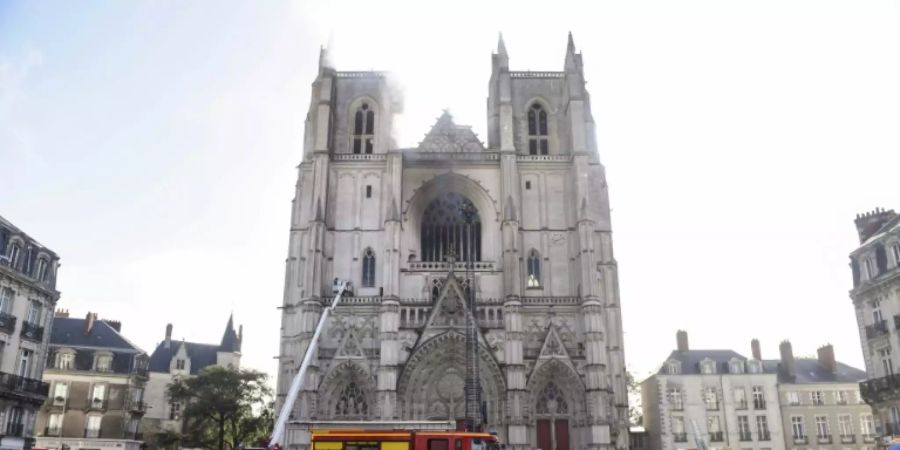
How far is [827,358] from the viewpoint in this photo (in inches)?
1796

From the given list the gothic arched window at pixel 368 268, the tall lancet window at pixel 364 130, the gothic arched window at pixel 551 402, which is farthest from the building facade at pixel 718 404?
the tall lancet window at pixel 364 130

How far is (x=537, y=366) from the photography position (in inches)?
1328

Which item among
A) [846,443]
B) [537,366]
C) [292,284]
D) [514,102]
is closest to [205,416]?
[292,284]

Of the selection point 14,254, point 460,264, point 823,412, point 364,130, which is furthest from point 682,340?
point 14,254

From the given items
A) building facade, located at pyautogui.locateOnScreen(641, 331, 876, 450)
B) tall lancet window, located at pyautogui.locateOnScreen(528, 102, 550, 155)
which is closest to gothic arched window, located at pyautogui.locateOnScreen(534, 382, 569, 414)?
building facade, located at pyautogui.locateOnScreen(641, 331, 876, 450)

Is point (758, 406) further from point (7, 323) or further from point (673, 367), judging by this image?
point (7, 323)

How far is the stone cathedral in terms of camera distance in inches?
1316

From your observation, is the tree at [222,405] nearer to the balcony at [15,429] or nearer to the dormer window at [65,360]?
the dormer window at [65,360]

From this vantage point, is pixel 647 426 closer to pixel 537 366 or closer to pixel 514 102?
pixel 537 366

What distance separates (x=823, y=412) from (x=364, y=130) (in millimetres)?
32593

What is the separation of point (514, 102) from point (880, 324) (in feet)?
72.1

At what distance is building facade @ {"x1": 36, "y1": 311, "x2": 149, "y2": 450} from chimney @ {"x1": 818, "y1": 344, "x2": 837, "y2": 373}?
42.5m

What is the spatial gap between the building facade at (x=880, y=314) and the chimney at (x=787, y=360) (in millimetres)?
16467

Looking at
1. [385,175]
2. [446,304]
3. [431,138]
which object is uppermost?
[431,138]
